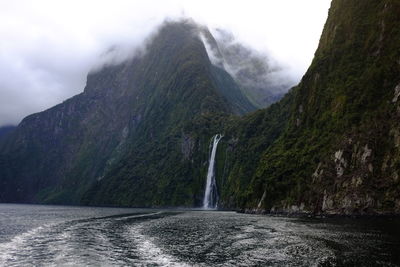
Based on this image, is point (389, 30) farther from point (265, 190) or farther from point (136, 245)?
point (136, 245)

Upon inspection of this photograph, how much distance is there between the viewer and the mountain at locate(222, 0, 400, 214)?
399 feet

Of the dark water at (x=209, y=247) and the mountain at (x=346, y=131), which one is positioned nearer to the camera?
the dark water at (x=209, y=247)

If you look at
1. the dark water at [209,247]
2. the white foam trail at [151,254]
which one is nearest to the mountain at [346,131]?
the dark water at [209,247]

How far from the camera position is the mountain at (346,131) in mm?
121500

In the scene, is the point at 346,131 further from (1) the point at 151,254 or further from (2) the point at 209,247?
(1) the point at 151,254

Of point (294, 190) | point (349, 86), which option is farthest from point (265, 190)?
point (349, 86)

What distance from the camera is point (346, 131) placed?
143 m

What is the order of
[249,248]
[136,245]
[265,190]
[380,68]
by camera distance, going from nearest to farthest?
[249,248], [136,245], [380,68], [265,190]

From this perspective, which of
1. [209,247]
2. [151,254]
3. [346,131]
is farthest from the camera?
[346,131]

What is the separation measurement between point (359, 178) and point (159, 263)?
88.1 meters

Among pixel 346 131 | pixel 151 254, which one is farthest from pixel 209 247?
pixel 346 131

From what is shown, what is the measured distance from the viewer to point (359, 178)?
124938 millimetres

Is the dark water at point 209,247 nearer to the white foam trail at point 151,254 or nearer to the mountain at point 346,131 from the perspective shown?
the white foam trail at point 151,254

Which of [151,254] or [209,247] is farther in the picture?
[209,247]
